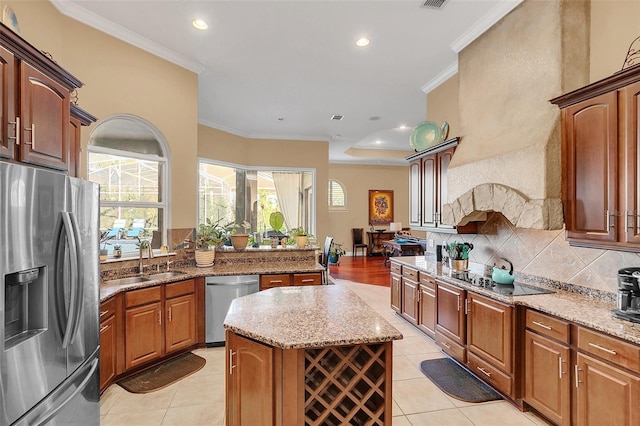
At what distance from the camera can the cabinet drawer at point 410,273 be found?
4.09 metres

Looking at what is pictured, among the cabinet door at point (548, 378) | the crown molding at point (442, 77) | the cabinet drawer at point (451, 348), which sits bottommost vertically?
the cabinet drawer at point (451, 348)

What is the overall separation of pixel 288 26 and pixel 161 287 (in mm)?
2938

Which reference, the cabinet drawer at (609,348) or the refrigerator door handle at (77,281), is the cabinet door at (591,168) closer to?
the cabinet drawer at (609,348)

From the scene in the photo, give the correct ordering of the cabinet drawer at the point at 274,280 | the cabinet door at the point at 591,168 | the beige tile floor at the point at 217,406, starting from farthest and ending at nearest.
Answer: the cabinet drawer at the point at 274,280
the beige tile floor at the point at 217,406
the cabinet door at the point at 591,168

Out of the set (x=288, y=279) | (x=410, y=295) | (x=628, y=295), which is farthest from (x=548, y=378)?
(x=288, y=279)

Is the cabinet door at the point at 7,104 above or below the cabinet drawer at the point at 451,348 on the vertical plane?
above

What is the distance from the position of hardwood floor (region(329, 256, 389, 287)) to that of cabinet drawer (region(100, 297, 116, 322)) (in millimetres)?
5247

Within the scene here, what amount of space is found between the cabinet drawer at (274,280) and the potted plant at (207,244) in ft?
2.60

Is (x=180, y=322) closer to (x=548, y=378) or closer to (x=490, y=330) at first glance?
(x=490, y=330)

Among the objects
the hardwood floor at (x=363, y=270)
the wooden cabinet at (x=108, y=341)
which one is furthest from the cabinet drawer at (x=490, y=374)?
the hardwood floor at (x=363, y=270)

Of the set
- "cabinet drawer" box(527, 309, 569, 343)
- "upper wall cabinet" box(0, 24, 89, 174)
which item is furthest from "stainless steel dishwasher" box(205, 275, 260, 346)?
"cabinet drawer" box(527, 309, 569, 343)

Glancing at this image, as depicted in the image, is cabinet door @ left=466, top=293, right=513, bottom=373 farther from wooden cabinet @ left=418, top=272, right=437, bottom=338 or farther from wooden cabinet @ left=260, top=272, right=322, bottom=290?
wooden cabinet @ left=260, top=272, right=322, bottom=290

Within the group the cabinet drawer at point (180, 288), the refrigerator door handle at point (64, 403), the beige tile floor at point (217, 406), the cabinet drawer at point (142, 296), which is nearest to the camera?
the refrigerator door handle at point (64, 403)

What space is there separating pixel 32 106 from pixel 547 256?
13.3 ft
